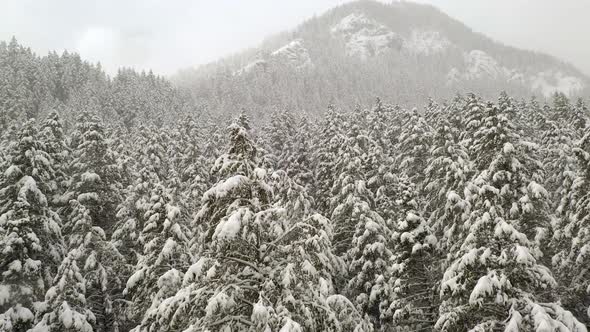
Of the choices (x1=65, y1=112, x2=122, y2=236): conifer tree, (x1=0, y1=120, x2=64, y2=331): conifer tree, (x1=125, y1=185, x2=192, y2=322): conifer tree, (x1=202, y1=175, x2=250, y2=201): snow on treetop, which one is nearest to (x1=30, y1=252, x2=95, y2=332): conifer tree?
(x1=0, y1=120, x2=64, y2=331): conifer tree

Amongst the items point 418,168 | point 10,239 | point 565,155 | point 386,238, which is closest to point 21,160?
point 10,239

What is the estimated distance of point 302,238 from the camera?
10430 mm

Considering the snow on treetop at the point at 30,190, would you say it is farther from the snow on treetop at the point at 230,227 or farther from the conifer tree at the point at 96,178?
the snow on treetop at the point at 230,227

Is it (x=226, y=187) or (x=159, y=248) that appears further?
(x=159, y=248)

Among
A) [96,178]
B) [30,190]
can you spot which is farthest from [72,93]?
[30,190]

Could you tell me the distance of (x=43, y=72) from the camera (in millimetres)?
123062

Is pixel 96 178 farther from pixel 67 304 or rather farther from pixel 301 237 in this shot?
pixel 301 237

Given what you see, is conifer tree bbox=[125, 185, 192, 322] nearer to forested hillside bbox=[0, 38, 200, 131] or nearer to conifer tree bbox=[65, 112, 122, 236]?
conifer tree bbox=[65, 112, 122, 236]

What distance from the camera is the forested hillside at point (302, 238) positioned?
10.1 meters

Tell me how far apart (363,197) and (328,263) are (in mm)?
16307

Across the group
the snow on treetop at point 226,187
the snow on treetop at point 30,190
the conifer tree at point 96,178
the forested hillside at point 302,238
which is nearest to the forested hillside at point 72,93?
the conifer tree at point 96,178

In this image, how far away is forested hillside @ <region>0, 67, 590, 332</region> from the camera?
10.1 meters

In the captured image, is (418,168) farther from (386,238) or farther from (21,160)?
(21,160)

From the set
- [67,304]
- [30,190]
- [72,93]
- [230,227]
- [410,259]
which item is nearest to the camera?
[230,227]
